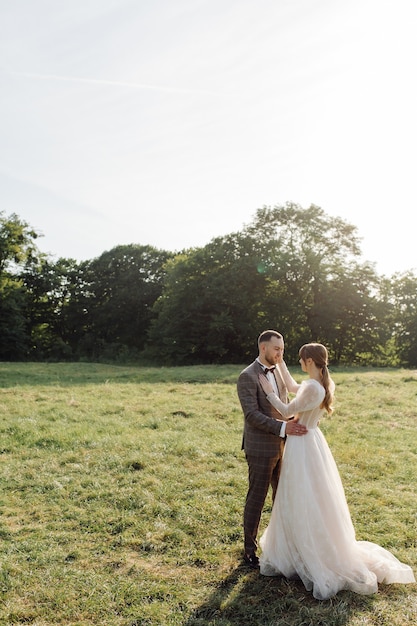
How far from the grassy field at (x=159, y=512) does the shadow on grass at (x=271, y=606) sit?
0.02 metres

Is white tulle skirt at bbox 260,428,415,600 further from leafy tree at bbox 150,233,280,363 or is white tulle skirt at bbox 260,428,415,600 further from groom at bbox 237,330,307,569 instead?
leafy tree at bbox 150,233,280,363

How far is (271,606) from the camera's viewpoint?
5758mm

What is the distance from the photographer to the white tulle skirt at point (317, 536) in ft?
19.9

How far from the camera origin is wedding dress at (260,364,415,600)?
6.07m

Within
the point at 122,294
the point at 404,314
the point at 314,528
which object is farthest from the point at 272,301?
the point at 314,528

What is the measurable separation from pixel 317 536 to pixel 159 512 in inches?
130

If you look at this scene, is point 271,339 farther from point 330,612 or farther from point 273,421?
point 330,612

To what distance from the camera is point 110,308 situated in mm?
55375

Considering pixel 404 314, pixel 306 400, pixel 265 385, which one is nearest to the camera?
pixel 306 400

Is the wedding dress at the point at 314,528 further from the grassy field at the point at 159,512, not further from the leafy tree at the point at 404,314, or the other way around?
the leafy tree at the point at 404,314

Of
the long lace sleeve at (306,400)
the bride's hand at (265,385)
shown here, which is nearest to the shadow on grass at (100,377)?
the bride's hand at (265,385)

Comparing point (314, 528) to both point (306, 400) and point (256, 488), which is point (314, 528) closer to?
point (256, 488)

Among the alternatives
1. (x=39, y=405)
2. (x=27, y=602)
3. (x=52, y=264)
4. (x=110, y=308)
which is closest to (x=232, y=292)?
(x=110, y=308)

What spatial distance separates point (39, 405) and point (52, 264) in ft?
139
